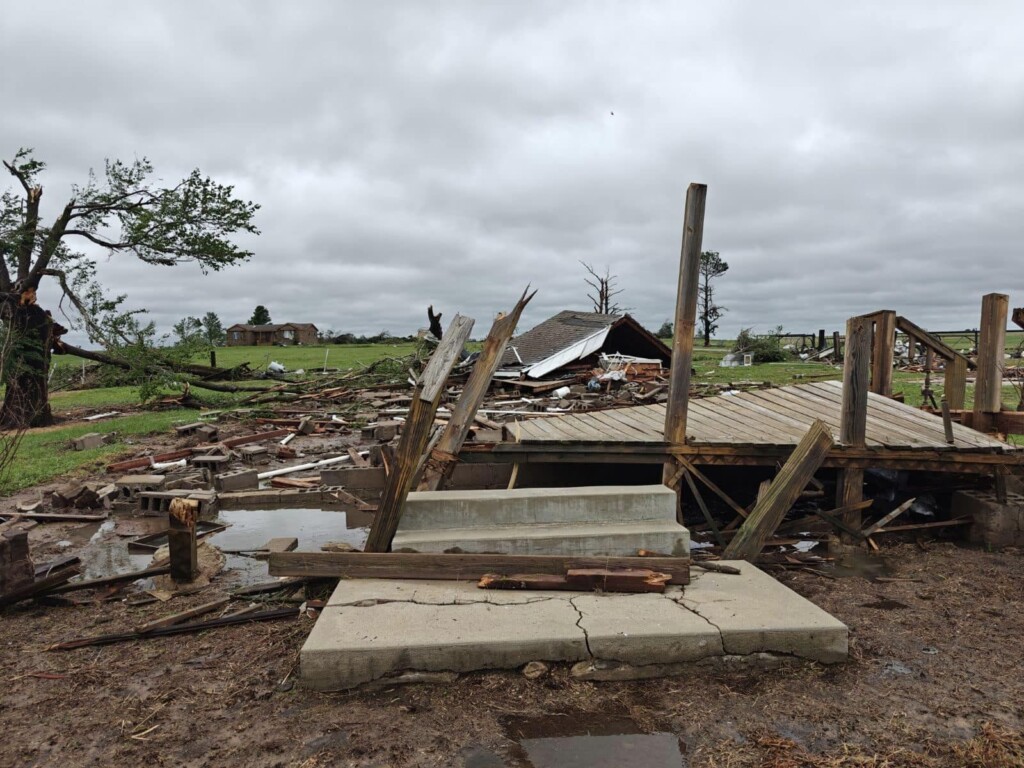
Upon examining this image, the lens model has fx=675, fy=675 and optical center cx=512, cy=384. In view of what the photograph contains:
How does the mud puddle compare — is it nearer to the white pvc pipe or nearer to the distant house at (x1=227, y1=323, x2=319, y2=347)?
the white pvc pipe

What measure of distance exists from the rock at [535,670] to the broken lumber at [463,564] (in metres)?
0.99

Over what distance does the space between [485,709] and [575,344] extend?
2343cm

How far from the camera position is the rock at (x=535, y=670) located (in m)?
3.84

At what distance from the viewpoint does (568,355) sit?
85.4 ft

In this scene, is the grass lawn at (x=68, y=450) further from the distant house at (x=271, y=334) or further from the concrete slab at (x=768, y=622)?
the distant house at (x=271, y=334)

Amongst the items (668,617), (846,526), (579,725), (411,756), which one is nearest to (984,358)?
(846,526)

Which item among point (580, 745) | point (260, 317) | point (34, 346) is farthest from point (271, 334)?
point (580, 745)

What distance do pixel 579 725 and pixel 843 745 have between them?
1276mm

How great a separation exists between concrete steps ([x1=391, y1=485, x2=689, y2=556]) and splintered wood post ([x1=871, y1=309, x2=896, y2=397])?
5.57m

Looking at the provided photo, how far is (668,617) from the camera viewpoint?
4.21 m

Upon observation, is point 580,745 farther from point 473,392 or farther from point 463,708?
point 473,392

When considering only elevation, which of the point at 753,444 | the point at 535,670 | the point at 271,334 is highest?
the point at 271,334

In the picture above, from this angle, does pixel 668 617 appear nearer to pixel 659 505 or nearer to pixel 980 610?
pixel 659 505

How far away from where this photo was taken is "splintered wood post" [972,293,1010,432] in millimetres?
7824
